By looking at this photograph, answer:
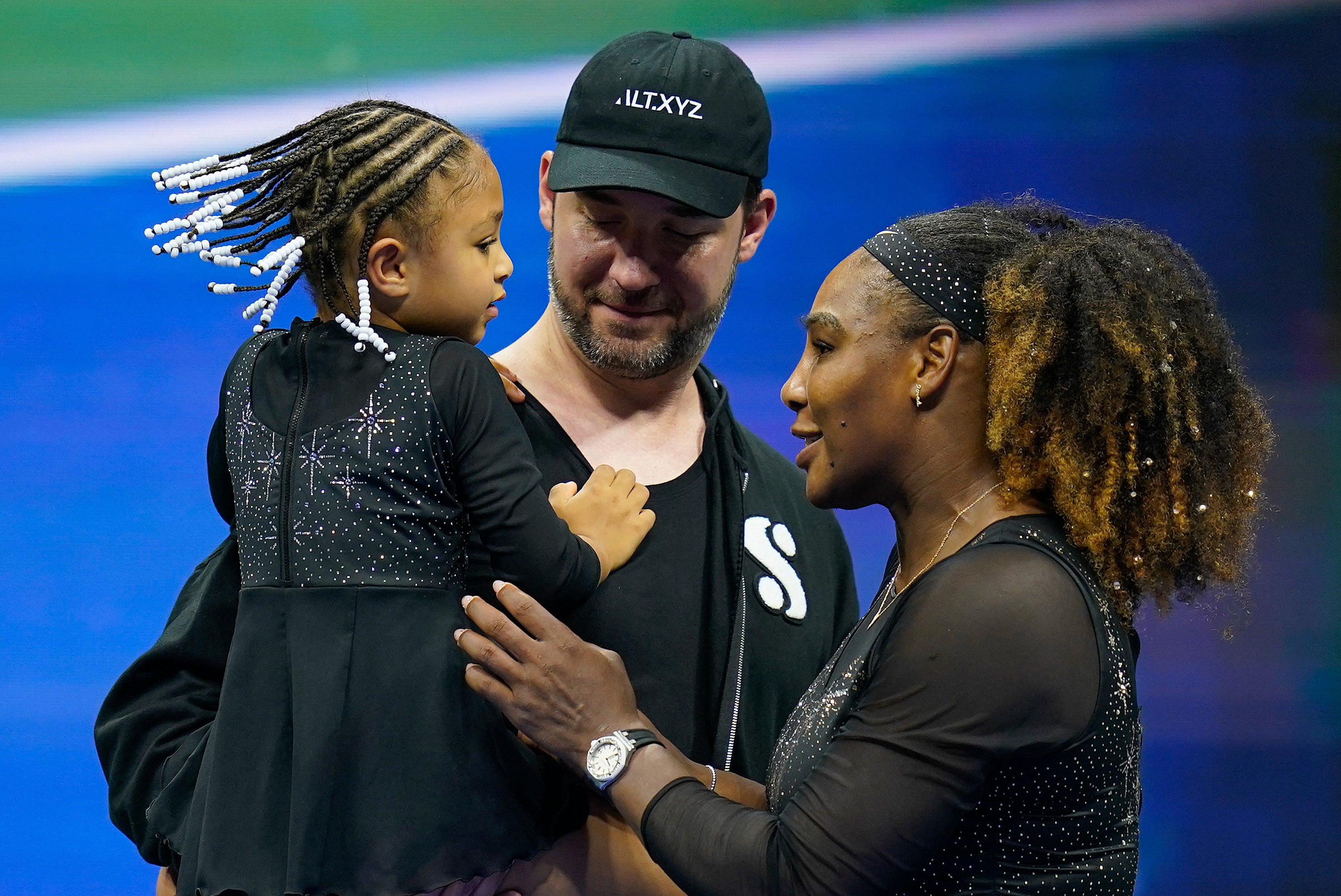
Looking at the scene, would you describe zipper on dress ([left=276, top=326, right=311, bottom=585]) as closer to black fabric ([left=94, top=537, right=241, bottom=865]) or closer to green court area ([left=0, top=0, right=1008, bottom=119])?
black fabric ([left=94, top=537, right=241, bottom=865])

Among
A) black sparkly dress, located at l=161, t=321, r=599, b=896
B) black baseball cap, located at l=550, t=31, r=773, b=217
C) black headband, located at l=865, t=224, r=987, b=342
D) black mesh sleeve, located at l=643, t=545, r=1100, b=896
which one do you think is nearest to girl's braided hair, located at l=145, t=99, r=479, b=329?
black sparkly dress, located at l=161, t=321, r=599, b=896

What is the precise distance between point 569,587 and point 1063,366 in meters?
0.66

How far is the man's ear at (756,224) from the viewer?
7.22 feet

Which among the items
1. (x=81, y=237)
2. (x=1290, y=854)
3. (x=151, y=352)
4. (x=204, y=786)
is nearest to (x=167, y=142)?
(x=81, y=237)

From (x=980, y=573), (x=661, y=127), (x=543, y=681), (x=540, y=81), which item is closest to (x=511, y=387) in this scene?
(x=661, y=127)

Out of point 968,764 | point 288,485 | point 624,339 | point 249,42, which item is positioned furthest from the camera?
point 249,42

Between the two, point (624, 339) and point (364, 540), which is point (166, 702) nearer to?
point (364, 540)

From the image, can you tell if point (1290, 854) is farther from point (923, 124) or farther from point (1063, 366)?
point (1063, 366)

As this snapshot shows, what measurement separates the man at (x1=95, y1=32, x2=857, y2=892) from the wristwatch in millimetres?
353

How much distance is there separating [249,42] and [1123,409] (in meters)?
2.63

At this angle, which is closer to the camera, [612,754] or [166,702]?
[612,754]

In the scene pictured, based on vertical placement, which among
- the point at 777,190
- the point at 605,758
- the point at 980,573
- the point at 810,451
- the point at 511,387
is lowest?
the point at 605,758

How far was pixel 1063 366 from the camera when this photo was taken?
1.41m

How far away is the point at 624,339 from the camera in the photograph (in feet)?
6.76
